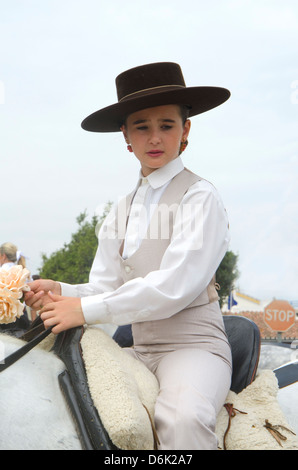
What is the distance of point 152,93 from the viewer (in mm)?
2350

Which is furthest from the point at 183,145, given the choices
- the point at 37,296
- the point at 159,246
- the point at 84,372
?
the point at 84,372

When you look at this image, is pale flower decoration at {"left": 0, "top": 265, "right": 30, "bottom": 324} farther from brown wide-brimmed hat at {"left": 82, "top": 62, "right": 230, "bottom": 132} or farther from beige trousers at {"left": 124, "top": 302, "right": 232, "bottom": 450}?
brown wide-brimmed hat at {"left": 82, "top": 62, "right": 230, "bottom": 132}

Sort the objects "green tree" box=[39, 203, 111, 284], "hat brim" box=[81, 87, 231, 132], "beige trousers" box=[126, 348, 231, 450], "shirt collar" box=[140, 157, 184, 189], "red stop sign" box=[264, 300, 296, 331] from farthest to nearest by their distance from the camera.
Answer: "green tree" box=[39, 203, 111, 284]
"red stop sign" box=[264, 300, 296, 331]
"shirt collar" box=[140, 157, 184, 189]
"hat brim" box=[81, 87, 231, 132]
"beige trousers" box=[126, 348, 231, 450]

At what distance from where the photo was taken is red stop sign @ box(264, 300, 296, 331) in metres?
6.80

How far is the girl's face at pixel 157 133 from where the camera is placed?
2.45 m

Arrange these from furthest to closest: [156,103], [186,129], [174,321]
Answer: [186,129]
[156,103]
[174,321]

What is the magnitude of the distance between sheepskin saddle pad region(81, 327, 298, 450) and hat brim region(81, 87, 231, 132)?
1061mm

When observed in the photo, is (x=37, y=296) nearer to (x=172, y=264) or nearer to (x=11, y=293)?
(x=11, y=293)

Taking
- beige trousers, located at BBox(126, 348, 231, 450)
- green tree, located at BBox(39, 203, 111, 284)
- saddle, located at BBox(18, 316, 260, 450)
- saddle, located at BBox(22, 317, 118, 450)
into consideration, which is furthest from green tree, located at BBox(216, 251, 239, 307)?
saddle, located at BBox(22, 317, 118, 450)

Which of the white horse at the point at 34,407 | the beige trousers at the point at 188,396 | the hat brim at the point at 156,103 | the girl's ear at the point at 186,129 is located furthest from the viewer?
the girl's ear at the point at 186,129

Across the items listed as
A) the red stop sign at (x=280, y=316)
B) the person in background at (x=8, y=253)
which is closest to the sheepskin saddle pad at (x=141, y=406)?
the red stop sign at (x=280, y=316)

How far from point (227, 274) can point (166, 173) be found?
19.3 meters

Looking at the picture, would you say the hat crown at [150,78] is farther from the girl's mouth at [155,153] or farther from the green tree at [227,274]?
the green tree at [227,274]

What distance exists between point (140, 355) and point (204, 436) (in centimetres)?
57
